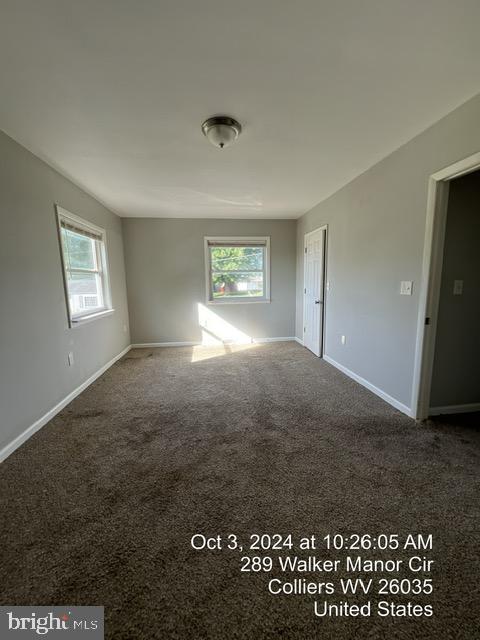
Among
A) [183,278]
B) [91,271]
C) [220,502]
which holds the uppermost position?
[91,271]

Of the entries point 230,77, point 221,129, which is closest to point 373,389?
point 221,129

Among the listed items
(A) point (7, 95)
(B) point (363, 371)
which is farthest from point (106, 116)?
(B) point (363, 371)

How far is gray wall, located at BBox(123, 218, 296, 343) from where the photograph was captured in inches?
195

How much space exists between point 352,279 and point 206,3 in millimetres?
2835

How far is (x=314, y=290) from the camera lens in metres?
4.47

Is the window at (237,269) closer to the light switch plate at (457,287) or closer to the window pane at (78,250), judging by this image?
the window pane at (78,250)

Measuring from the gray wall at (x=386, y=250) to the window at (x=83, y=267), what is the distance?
335cm

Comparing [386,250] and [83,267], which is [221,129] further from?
[83,267]

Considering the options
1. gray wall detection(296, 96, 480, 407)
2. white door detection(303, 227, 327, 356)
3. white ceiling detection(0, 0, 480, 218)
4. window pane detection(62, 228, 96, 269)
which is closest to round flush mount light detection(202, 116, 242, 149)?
white ceiling detection(0, 0, 480, 218)

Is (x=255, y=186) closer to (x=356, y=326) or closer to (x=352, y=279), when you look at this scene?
(x=352, y=279)

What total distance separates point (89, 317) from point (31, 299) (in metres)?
1.10

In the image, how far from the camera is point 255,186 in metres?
3.41

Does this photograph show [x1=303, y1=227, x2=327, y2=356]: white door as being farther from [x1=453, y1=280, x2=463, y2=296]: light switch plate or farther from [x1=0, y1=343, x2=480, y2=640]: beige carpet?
[x1=453, y1=280, x2=463, y2=296]: light switch plate

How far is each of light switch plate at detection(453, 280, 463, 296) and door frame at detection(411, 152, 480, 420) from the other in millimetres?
258
